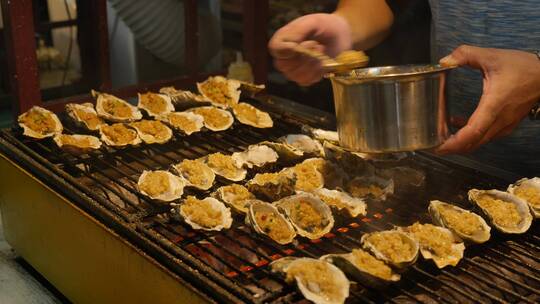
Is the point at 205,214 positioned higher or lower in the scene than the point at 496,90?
lower

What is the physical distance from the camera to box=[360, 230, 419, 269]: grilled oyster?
1.96m

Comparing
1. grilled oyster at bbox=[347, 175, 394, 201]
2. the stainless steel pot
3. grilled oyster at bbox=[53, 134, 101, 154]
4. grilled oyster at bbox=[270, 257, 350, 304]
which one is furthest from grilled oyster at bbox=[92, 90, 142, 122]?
grilled oyster at bbox=[270, 257, 350, 304]

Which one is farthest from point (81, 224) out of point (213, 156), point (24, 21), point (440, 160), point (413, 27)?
point (413, 27)

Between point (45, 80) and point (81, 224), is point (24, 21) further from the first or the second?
point (45, 80)

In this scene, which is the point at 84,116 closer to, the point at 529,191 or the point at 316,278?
the point at 316,278

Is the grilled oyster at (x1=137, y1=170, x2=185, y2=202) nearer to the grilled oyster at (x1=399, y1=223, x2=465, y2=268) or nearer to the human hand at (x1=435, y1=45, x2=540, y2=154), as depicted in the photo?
the grilled oyster at (x1=399, y1=223, x2=465, y2=268)

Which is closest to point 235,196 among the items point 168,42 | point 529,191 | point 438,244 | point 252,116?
point 438,244

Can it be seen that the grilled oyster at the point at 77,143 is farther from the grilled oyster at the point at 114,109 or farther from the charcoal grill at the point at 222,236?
the grilled oyster at the point at 114,109

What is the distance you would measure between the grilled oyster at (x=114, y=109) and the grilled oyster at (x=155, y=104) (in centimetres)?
6

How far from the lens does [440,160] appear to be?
2775mm

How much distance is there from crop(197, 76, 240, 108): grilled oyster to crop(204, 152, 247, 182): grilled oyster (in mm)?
715

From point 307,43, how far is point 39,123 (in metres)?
1.30

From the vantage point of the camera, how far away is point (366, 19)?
2.99 metres

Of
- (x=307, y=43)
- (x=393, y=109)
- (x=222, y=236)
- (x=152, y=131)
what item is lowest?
(x=222, y=236)
